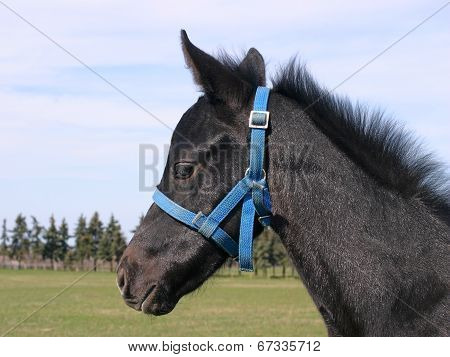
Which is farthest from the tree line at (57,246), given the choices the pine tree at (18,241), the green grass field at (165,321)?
the green grass field at (165,321)

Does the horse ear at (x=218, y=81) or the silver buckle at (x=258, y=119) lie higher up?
the horse ear at (x=218, y=81)

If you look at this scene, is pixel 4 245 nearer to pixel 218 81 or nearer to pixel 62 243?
pixel 62 243

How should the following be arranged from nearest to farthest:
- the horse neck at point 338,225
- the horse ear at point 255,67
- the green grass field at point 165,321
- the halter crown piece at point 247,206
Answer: the horse neck at point 338,225 < the halter crown piece at point 247,206 < the horse ear at point 255,67 < the green grass field at point 165,321

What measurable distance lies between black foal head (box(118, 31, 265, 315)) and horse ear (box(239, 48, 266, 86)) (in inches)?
9.4

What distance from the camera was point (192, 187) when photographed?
5.36 metres

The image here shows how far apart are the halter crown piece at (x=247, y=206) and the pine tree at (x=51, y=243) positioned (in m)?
151

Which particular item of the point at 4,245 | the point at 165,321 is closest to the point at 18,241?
the point at 4,245

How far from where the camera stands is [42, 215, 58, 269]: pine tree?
152000 millimetres

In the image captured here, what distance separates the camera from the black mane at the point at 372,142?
17.9ft

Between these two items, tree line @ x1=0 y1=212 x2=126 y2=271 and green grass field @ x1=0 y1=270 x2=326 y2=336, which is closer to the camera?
green grass field @ x1=0 y1=270 x2=326 y2=336

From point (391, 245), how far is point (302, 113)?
1.32 meters

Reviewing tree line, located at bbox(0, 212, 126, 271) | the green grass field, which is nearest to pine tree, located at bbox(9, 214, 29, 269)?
tree line, located at bbox(0, 212, 126, 271)

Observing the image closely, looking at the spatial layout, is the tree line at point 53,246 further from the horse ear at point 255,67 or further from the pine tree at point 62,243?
the horse ear at point 255,67

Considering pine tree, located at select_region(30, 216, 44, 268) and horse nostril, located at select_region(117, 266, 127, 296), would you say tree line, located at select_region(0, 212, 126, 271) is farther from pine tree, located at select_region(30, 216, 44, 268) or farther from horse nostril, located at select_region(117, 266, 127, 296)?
A: horse nostril, located at select_region(117, 266, 127, 296)
